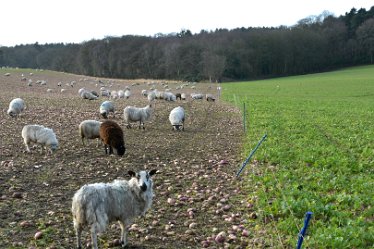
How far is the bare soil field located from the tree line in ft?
333

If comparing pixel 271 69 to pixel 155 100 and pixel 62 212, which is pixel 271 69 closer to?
pixel 155 100

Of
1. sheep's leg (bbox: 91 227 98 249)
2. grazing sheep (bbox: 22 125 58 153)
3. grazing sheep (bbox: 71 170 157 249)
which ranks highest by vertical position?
grazing sheep (bbox: 22 125 58 153)

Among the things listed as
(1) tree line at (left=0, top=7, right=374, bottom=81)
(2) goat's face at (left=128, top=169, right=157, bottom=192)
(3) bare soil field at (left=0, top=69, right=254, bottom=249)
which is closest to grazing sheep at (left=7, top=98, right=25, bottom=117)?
(3) bare soil field at (left=0, top=69, right=254, bottom=249)

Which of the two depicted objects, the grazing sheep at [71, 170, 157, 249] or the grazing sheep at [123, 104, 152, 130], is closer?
the grazing sheep at [71, 170, 157, 249]

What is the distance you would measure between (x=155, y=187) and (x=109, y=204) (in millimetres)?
4244

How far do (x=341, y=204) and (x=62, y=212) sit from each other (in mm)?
7332

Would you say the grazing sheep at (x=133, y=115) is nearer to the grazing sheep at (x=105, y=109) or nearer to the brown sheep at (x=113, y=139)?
the grazing sheep at (x=105, y=109)

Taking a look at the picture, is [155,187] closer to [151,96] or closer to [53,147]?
[53,147]

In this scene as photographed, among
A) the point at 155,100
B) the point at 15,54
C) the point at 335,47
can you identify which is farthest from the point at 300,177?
the point at 15,54

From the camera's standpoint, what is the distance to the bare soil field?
8.88m

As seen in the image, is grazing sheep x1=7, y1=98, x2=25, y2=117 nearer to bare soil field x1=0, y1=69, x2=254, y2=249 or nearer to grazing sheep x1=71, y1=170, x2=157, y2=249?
bare soil field x1=0, y1=69, x2=254, y2=249

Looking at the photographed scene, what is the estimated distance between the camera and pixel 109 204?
855 cm

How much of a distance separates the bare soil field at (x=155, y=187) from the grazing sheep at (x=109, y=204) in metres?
0.52

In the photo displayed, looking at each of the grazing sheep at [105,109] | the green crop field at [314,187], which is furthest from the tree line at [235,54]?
the green crop field at [314,187]
